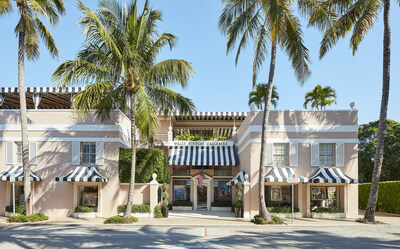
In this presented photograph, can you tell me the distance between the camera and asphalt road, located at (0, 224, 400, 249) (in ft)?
37.4

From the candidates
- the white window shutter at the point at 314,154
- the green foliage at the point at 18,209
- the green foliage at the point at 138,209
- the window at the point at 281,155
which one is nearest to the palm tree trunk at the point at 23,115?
the green foliage at the point at 18,209

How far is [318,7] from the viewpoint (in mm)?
16312

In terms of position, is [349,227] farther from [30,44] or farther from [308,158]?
[30,44]

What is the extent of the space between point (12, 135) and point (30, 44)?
5306 millimetres

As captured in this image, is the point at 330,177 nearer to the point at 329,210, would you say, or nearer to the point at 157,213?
the point at 329,210

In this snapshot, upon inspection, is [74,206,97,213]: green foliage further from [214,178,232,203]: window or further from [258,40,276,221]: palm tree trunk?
[214,178,232,203]: window

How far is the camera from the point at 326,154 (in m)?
19.5

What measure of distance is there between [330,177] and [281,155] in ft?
9.32

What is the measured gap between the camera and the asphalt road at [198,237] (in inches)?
449

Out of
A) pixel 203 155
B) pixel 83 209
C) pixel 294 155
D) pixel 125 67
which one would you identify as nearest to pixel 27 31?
pixel 125 67

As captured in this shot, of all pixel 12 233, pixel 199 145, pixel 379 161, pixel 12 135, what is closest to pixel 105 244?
pixel 12 233

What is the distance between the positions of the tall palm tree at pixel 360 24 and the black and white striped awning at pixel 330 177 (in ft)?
4.85

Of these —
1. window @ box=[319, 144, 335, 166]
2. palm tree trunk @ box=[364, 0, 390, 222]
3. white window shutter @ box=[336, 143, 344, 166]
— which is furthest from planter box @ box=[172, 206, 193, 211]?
palm tree trunk @ box=[364, 0, 390, 222]

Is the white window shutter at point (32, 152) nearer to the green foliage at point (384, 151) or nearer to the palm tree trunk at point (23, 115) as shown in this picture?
the palm tree trunk at point (23, 115)
